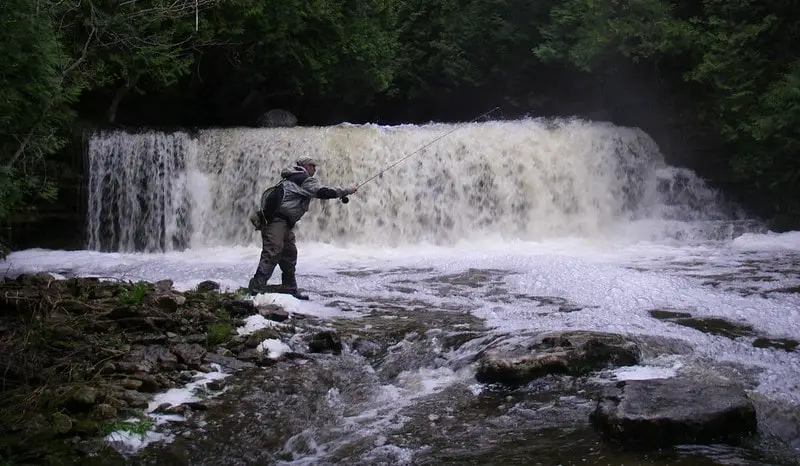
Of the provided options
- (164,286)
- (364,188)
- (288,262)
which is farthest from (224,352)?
(364,188)

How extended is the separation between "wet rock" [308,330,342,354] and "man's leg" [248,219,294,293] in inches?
78.1

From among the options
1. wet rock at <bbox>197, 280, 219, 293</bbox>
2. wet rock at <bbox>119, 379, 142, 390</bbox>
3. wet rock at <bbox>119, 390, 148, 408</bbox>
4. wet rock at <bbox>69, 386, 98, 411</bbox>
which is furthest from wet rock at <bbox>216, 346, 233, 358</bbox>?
wet rock at <bbox>197, 280, 219, 293</bbox>

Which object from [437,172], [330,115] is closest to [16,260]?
[437,172]

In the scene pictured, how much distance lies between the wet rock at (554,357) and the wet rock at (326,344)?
1.35 meters

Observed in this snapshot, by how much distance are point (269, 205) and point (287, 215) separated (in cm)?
27

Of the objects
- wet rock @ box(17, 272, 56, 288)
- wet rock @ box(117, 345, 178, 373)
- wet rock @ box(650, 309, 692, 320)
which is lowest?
wet rock @ box(117, 345, 178, 373)

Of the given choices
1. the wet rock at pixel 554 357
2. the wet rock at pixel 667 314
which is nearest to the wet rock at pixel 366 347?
the wet rock at pixel 554 357

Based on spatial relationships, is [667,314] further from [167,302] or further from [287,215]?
[167,302]

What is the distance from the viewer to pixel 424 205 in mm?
15781

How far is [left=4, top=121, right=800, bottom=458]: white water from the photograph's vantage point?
44.7 ft

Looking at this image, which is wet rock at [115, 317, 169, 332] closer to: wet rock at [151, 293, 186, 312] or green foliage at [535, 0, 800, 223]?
wet rock at [151, 293, 186, 312]

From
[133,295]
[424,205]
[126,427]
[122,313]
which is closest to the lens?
[126,427]

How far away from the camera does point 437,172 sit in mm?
16109

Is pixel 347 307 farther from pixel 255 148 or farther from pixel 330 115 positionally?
pixel 330 115
